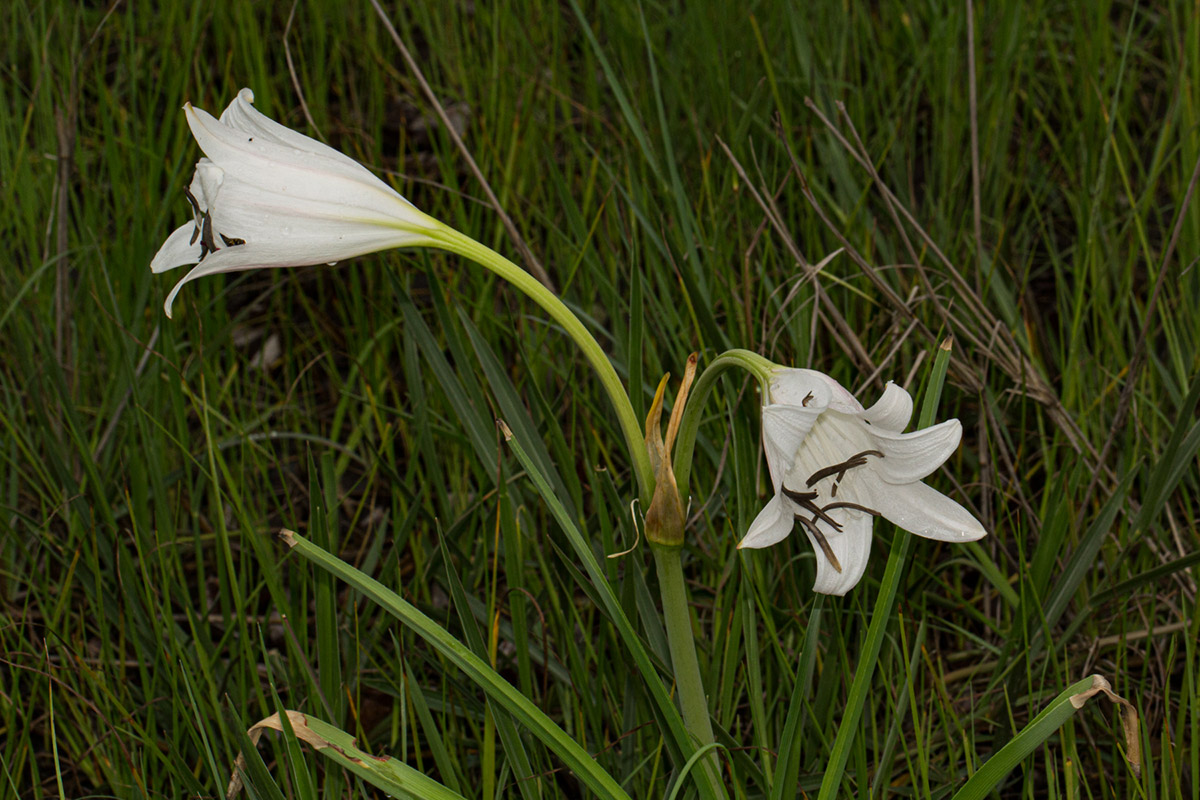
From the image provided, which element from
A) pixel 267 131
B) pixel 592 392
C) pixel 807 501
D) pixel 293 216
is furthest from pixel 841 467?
pixel 592 392

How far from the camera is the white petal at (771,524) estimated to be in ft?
3.58

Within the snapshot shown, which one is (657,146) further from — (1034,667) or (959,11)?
(1034,667)

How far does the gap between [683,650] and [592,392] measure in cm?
124

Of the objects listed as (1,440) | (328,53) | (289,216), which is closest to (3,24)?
(328,53)

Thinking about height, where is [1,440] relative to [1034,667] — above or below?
above

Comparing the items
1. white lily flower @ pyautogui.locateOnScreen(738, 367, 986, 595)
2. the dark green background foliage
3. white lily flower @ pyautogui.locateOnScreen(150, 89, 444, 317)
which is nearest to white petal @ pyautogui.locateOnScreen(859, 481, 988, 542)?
white lily flower @ pyautogui.locateOnScreen(738, 367, 986, 595)

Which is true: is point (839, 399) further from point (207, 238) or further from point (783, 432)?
point (207, 238)

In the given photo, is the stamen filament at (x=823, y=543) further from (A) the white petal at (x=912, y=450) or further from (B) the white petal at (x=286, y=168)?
(B) the white petal at (x=286, y=168)

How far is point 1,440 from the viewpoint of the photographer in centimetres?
240

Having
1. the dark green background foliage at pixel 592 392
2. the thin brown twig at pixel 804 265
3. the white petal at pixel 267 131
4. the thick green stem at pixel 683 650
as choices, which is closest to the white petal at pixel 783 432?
the thick green stem at pixel 683 650

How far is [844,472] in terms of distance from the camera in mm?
1198

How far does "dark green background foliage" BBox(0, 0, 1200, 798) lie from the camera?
66.4 inches

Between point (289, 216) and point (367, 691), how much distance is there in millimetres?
1331

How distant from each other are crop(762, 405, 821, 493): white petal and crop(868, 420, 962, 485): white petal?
0.38ft
